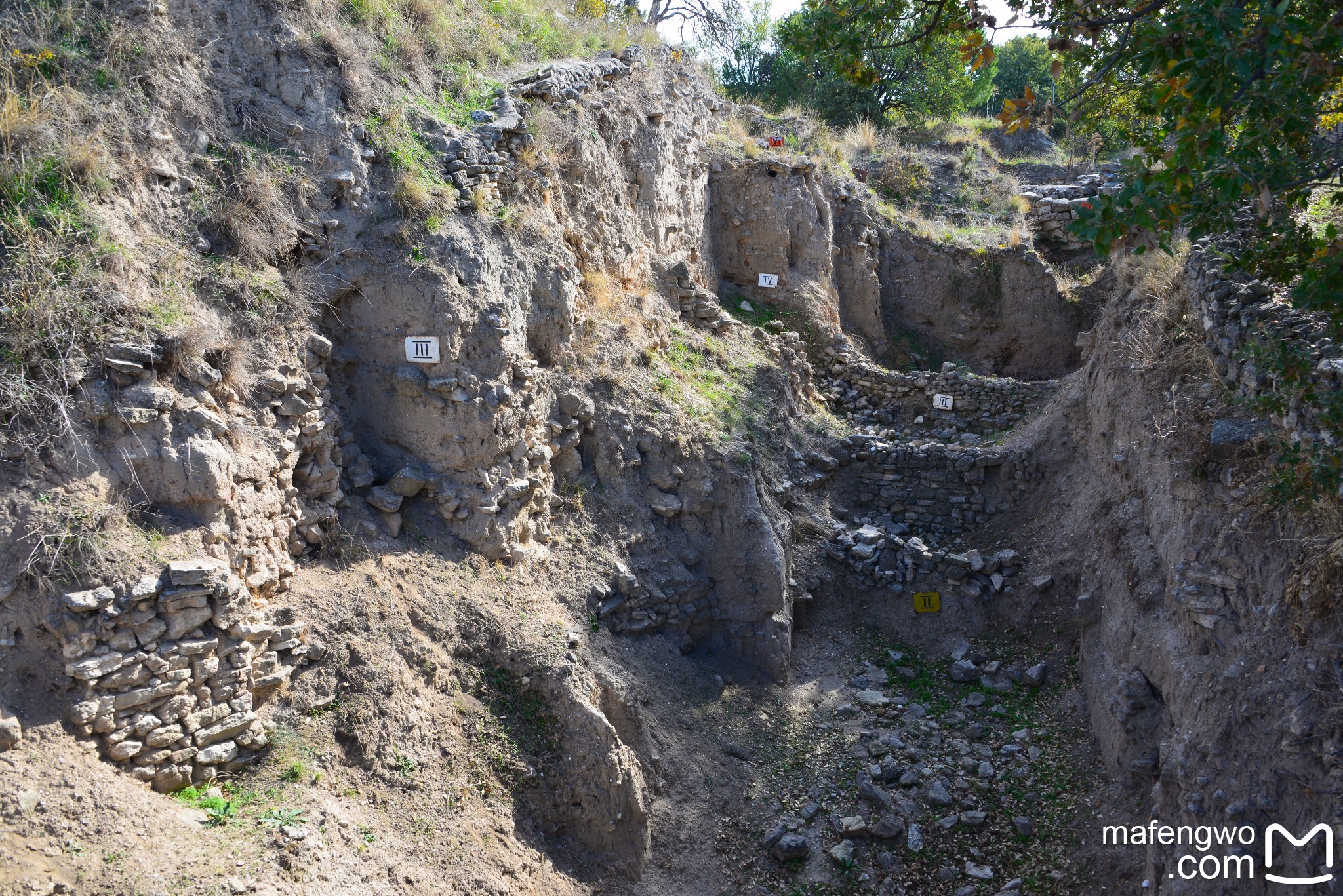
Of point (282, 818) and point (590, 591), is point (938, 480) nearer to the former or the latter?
point (590, 591)

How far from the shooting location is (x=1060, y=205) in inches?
573

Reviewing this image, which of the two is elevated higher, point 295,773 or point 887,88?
point 887,88

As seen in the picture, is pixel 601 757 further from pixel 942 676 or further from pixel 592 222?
pixel 592 222

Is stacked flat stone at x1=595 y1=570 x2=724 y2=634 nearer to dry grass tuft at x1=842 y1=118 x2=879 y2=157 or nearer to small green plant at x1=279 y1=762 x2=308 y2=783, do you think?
small green plant at x1=279 y1=762 x2=308 y2=783

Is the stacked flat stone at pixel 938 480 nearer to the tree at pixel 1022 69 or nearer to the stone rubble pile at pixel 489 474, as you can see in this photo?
the stone rubble pile at pixel 489 474

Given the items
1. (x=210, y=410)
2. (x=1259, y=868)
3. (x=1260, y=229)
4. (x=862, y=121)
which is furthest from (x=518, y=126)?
(x=862, y=121)

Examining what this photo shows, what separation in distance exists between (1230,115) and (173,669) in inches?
255

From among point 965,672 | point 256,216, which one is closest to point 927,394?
point 965,672

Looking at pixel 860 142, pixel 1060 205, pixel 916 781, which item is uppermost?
pixel 860 142

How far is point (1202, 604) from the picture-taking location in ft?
19.1

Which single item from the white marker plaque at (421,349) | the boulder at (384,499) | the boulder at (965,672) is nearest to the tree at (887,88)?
the boulder at (965,672)

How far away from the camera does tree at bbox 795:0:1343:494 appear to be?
4.04 metres

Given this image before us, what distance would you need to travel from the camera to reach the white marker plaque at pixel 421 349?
662 cm

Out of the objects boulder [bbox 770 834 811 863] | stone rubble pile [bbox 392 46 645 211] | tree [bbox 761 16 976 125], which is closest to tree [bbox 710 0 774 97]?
tree [bbox 761 16 976 125]
